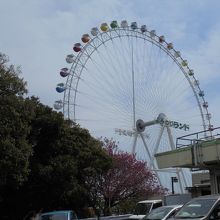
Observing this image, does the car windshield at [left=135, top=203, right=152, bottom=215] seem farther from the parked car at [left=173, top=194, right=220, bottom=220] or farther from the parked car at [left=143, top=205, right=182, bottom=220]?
the parked car at [left=173, top=194, right=220, bottom=220]

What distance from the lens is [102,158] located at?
35.0 m

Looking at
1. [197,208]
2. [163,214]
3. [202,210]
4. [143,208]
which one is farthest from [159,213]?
[143,208]

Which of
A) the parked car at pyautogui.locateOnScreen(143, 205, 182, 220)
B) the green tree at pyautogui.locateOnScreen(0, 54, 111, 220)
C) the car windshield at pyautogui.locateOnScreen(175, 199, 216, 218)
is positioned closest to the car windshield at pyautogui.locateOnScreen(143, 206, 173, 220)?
the parked car at pyautogui.locateOnScreen(143, 205, 182, 220)

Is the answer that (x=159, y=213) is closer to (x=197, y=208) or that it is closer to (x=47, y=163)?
(x=197, y=208)

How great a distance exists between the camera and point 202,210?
14.1m

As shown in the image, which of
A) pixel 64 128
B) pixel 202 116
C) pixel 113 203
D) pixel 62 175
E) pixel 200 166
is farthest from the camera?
pixel 202 116

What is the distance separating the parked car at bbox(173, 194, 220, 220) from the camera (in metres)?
13.9

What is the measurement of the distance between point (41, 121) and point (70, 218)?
11.1 meters

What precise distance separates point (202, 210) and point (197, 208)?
0.26 m

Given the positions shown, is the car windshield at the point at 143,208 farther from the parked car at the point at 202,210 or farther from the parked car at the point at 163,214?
the parked car at the point at 202,210

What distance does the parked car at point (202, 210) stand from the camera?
13867 millimetres

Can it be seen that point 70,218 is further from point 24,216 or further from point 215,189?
point 24,216

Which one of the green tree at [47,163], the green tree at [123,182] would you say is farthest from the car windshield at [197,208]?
the green tree at [123,182]

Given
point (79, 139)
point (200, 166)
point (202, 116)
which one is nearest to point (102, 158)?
point (79, 139)
